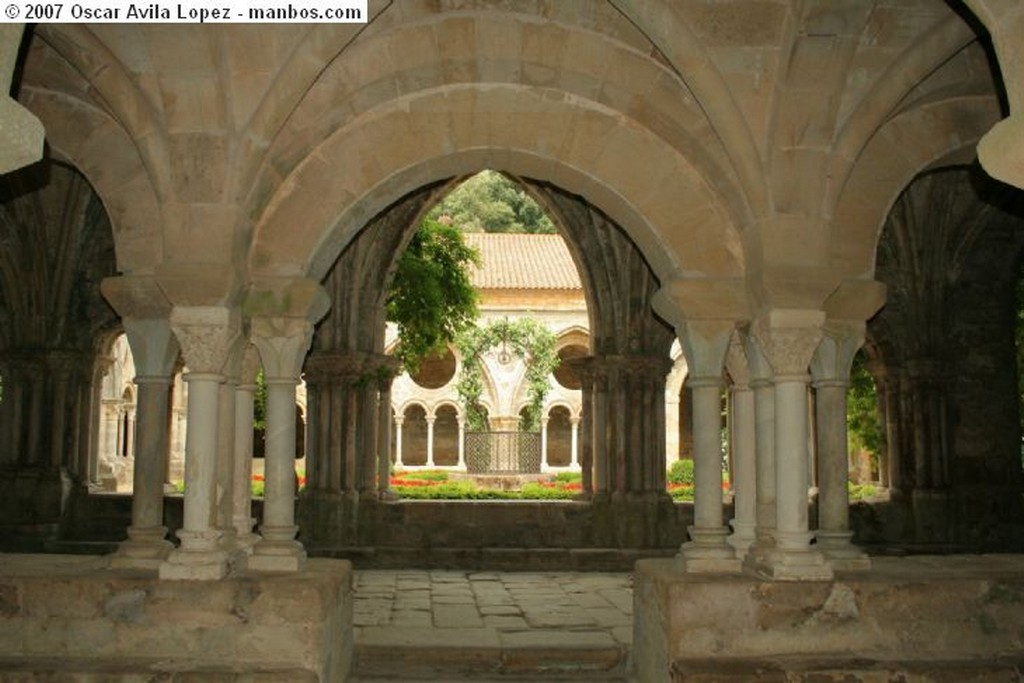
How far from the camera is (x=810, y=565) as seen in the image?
5574mm

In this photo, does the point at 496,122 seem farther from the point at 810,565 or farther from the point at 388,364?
the point at 388,364

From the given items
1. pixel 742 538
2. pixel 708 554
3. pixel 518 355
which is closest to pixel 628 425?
pixel 742 538

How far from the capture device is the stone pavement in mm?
6918

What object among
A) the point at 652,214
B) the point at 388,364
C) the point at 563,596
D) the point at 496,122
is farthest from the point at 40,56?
the point at 388,364

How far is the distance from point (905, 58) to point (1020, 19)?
10.3 feet

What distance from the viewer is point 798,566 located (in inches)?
219

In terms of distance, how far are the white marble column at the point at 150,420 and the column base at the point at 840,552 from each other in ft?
13.6

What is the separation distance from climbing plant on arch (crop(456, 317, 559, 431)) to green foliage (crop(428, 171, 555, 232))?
1531cm

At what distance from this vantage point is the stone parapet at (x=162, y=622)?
17.1ft

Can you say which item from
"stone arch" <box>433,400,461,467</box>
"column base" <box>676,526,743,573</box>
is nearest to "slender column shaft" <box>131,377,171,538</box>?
"column base" <box>676,526,743,573</box>

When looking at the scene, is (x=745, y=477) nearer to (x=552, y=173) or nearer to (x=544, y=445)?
(x=552, y=173)

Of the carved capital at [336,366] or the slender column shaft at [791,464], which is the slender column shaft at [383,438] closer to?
the carved capital at [336,366]

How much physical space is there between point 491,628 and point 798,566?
119 inches

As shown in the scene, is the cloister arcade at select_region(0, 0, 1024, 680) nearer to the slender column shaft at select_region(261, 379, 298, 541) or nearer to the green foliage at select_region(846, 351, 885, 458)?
the slender column shaft at select_region(261, 379, 298, 541)
